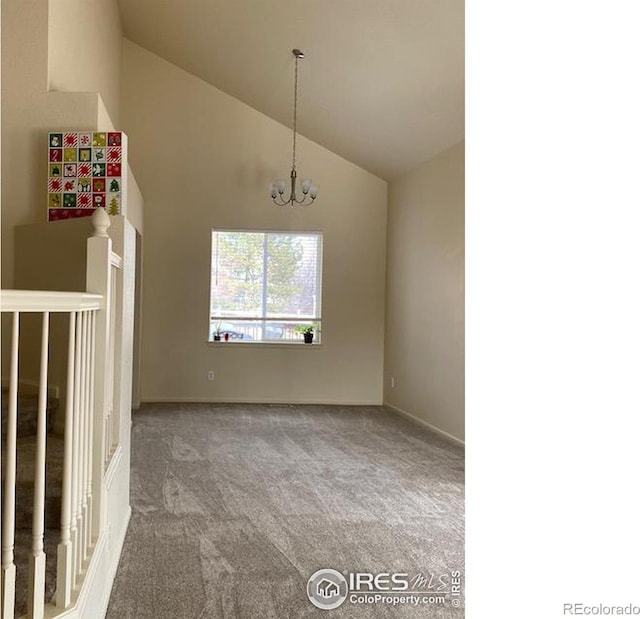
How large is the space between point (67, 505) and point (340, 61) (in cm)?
459

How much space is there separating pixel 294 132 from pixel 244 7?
2057 mm

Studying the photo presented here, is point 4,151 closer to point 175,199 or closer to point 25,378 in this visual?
point 25,378

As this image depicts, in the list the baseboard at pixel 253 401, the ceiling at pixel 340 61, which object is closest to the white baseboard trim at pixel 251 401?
the baseboard at pixel 253 401

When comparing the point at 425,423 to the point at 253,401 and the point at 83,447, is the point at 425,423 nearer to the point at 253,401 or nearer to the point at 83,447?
the point at 253,401

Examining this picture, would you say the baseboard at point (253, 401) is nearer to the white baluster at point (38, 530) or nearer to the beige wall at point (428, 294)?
the beige wall at point (428, 294)

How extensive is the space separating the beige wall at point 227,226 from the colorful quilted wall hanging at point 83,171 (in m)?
3.50

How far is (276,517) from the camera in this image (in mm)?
3355

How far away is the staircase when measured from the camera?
177cm

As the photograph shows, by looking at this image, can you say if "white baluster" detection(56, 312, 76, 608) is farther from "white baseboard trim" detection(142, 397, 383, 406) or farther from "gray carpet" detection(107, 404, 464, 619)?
"white baseboard trim" detection(142, 397, 383, 406)

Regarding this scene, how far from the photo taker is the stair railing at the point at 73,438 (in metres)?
1.38

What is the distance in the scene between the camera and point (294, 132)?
282 inches

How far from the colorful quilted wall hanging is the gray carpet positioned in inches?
71.7

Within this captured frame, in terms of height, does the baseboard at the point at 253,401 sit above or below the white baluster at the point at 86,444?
below
